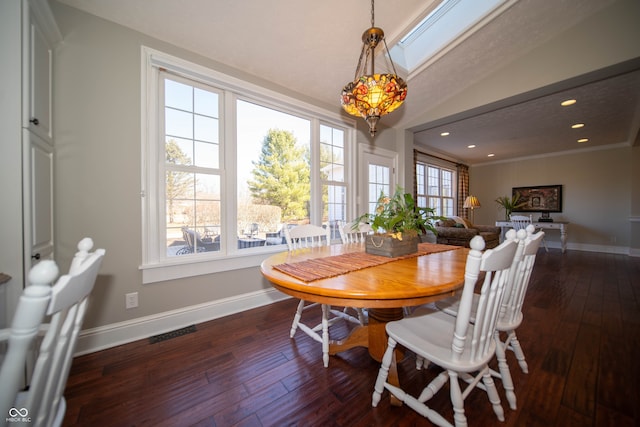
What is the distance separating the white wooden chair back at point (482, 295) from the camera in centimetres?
89

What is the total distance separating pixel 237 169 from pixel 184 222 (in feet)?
2.37

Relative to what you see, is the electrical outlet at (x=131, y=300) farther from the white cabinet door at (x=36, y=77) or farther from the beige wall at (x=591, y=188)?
the beige wall at (x=591, y=188)

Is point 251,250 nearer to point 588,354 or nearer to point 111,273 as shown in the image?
point 111,273

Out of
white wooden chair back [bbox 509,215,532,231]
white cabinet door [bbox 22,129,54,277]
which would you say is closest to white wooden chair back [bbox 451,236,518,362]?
white cabinet door [bbox 22,129,54,277]

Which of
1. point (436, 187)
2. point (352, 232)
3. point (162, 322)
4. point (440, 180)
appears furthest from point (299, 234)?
point (440, 180)

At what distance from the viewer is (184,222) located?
2154 millimetres

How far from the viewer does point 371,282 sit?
1103 mm

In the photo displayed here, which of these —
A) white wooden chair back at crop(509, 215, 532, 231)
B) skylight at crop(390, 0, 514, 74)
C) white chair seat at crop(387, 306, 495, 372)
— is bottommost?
white chair seat at crop(387, 306, 495, 372)

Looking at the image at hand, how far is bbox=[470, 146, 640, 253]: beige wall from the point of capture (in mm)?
5336

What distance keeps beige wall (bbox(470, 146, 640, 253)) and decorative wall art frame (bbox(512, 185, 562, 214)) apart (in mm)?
131

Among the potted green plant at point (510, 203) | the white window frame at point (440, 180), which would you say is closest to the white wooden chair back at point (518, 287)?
the white window frame at point (440, 180)

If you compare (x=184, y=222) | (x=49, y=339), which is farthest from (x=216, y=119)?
(x=49, y=339)

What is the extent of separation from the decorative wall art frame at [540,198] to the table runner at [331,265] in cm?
695

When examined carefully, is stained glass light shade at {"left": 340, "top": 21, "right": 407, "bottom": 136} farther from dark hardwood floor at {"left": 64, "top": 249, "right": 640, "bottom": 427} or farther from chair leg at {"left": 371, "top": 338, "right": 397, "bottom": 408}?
dark hardwood floor at {"left": 64, "top": 249, "right": 640, "bottom": 427}
